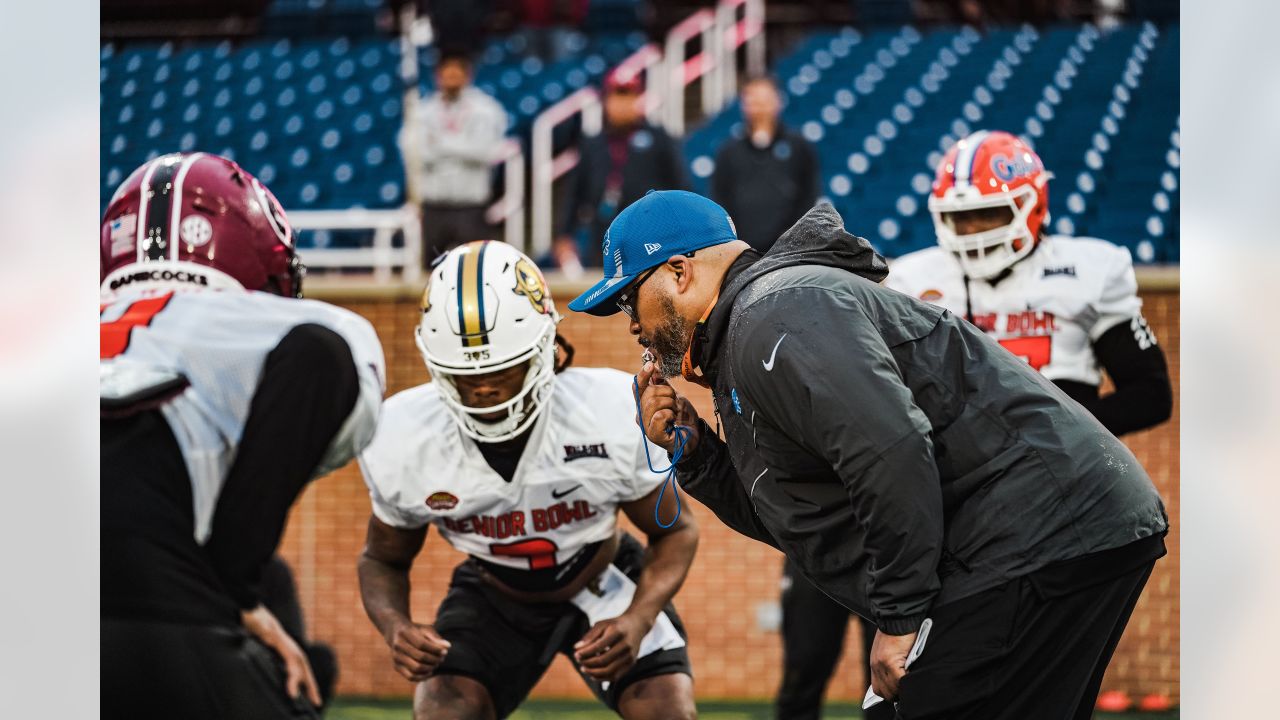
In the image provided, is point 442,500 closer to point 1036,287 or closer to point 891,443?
point 891,443

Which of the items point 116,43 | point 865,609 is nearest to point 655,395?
point 865,609

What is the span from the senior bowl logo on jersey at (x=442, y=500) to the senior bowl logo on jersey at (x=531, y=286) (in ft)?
1.40

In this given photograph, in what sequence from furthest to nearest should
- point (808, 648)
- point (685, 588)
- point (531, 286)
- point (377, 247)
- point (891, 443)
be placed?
point (377, 247)
point (685, 588)
point (808, 648)
point (531, 286)
point (891, 443)

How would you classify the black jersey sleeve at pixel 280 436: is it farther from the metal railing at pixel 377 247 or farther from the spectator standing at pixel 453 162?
the spectator standing at pixel 453 162

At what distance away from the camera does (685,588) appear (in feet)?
15.5

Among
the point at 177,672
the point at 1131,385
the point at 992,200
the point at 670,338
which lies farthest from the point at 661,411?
the point at 1131,385

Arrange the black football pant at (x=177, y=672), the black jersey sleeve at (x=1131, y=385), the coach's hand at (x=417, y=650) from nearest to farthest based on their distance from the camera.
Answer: the black football pant at (x=177, y=672) < the coach's hand at (x=417, y=650) < the black jersey sleeve at (x=1131, y=385)

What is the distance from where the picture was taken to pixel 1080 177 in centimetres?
506

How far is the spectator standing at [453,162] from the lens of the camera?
5531 mm

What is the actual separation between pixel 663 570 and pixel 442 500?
1.56ft

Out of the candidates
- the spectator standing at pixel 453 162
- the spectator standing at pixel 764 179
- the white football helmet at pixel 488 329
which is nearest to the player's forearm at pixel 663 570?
the white football helmet at pixel 488 329
